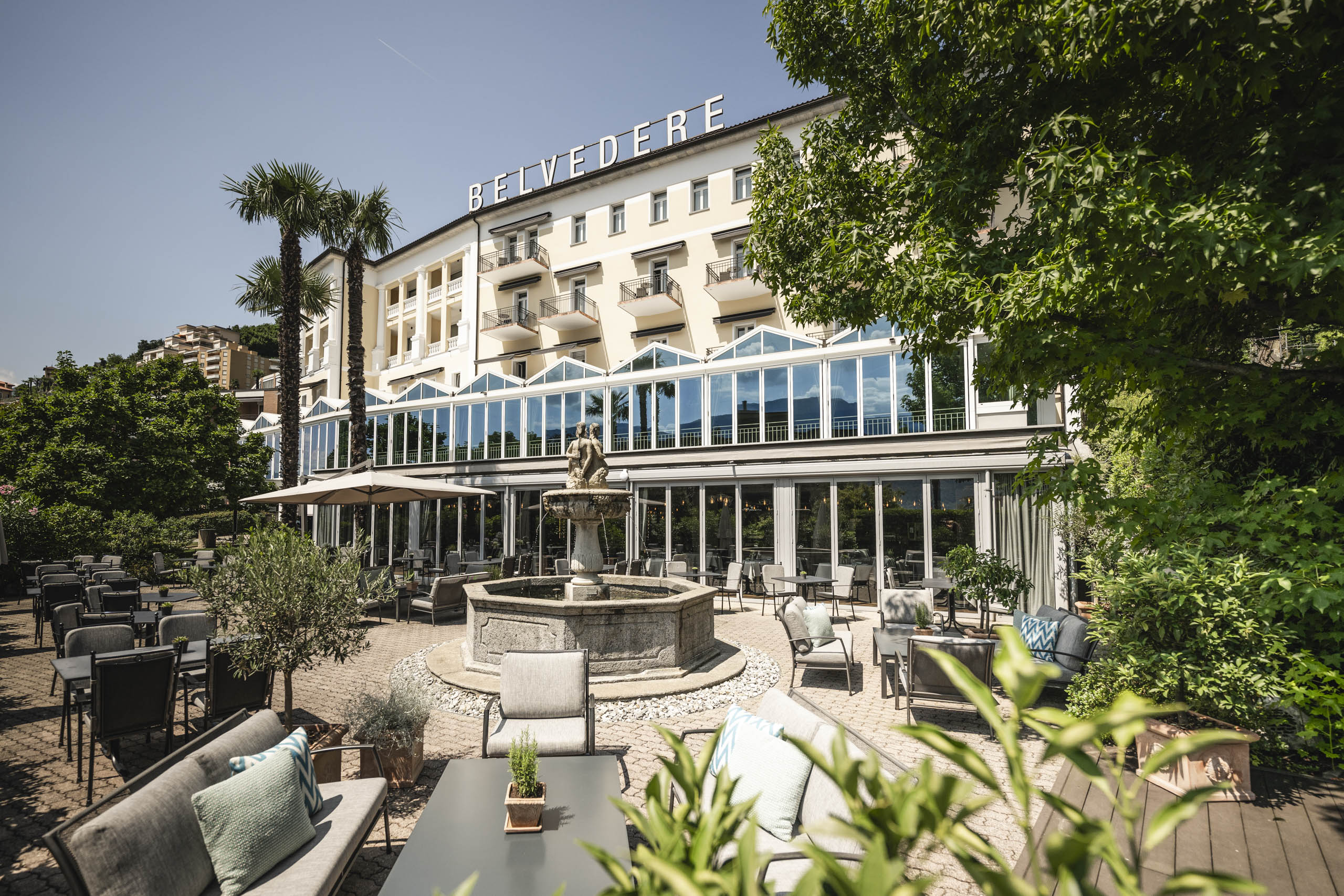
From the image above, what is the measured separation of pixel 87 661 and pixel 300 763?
4.07 metres

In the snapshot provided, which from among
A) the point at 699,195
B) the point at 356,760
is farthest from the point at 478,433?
the point at 356,760

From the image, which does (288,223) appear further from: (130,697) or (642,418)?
(130,697)

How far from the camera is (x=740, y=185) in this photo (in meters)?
20.2

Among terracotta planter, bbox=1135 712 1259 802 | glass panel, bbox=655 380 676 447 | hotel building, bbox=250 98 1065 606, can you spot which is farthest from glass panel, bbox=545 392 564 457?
terracotta planter, bbox=1135 712 1259 802

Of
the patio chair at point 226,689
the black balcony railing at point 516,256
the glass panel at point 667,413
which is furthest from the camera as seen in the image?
the black balcony railing at point 516,256

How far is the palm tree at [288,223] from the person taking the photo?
1719 cm

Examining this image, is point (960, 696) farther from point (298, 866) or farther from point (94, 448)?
point (94, 448)

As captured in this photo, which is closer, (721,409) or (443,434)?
(721,409)

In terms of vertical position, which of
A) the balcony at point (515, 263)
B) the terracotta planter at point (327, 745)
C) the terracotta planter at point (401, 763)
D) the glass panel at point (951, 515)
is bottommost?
the terracotta planter at point (401, 763)

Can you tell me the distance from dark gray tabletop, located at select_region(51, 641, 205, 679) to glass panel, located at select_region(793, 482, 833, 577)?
35.7ft

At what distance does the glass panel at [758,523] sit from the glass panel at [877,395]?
2.70 m

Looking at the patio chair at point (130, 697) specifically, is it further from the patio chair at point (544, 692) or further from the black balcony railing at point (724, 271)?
the black balcony railing at point (724, 271)

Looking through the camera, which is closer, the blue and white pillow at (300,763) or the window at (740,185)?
the blue and white pillow at (300,763)

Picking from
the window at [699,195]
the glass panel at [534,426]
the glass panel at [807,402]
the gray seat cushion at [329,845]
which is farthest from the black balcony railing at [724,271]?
the gray seat cushion at [329,845]
